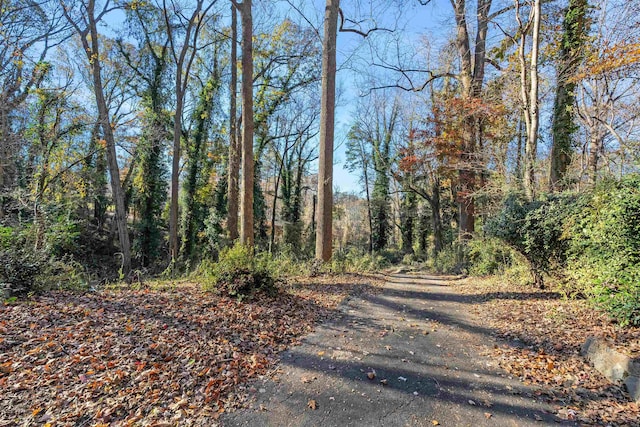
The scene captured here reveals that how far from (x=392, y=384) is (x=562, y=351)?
227 cm

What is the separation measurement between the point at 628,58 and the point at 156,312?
1378 cm

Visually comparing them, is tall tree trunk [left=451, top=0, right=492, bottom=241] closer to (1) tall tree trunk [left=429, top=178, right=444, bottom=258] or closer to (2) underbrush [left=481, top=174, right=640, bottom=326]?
(2) underbrush [left=481, top=174, right=640, bottom=326]

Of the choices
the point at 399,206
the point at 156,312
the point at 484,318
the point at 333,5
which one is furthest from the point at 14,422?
the point at 399,206

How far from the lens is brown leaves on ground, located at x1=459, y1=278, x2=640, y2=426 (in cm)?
264

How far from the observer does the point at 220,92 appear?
64.3 ft

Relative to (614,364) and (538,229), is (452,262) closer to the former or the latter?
(538,229)

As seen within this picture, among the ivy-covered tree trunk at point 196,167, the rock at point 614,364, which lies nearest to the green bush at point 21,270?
the rock at point 614,364

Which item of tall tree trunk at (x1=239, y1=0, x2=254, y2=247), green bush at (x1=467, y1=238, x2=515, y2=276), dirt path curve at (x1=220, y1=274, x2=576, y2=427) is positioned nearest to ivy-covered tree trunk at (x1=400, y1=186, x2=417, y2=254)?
green bush at (x1=467, y1=238, x2=515, y2=276)

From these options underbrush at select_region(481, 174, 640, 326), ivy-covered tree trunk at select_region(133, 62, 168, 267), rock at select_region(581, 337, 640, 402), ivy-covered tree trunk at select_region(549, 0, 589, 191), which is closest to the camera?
rock at select_region(581, 337, 640, 402)

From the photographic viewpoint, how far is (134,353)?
3201 mm

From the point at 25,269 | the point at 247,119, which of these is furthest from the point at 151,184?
the point at 25,269

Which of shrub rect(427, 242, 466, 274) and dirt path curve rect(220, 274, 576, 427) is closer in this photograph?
dirt path curve rect(220, 274, 576, 427)

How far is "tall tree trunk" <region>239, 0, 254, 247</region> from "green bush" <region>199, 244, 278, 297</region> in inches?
126

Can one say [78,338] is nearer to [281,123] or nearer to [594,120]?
[594,120]
